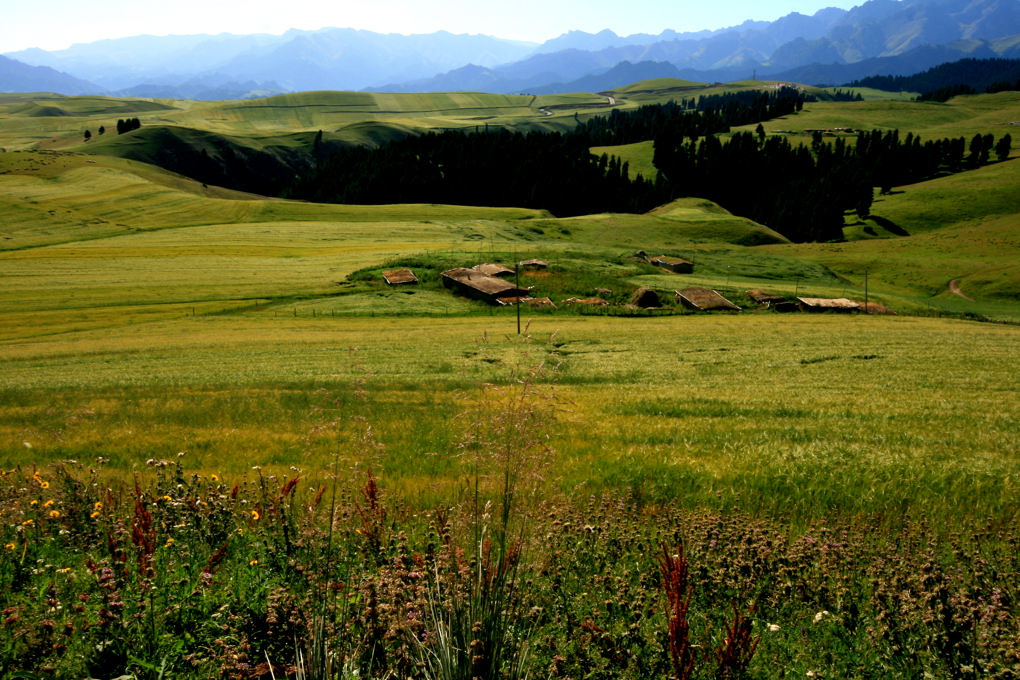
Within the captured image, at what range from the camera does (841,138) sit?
16075 centimetres

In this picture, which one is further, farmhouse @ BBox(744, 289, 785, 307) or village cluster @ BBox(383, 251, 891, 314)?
farmhouse @ BBox(744, 289, 785, 307)

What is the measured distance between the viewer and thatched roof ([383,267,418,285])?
169 ft

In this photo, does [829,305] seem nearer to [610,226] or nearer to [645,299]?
[645,299]

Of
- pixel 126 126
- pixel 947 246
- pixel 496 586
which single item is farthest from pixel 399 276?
pixel 126 126

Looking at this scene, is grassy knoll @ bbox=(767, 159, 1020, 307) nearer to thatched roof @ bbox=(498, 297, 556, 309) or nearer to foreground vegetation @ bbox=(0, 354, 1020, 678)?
thatched roof @ bbox=(498, 297, 556, 309)

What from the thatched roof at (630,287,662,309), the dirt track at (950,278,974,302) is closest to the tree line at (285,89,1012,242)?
the dirt track at (950,278,974,302)

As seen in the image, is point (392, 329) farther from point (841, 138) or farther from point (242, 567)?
point (841, 138)

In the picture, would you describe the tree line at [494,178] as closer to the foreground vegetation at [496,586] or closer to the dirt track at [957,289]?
the dirt track at [957,289]

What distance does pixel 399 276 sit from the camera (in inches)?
2066

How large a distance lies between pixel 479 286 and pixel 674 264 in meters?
24.5

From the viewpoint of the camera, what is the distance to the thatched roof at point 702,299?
45.6 m

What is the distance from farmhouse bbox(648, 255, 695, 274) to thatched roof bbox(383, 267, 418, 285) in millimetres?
25317

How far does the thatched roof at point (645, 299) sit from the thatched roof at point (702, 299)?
1989 millimetres

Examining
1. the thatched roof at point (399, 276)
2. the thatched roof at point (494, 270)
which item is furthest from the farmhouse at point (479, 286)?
the thatched roof at point (399, 276)
